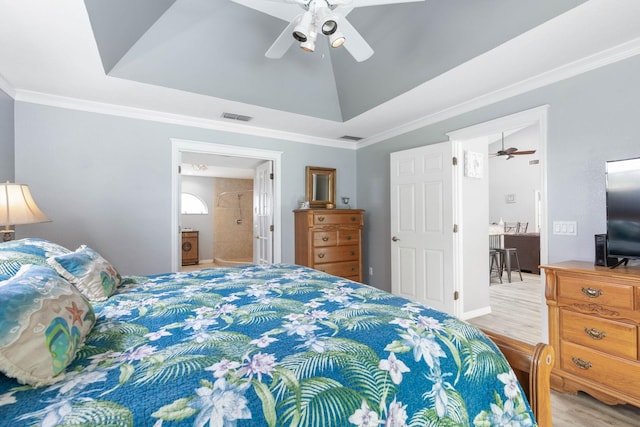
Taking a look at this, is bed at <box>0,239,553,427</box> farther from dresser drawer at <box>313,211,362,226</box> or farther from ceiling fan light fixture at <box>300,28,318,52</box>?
dresser drawer at <box>313,211,362,226</box>

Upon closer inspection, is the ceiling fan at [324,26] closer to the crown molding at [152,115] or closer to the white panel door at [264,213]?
the crown molding at [152,115]

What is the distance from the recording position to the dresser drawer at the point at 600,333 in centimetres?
180

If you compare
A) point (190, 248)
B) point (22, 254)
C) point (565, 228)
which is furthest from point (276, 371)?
point (190, 248)

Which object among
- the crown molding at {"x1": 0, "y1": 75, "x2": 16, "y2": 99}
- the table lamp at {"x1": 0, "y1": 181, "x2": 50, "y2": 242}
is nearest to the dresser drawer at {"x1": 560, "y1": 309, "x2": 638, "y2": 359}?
the table lamp at {"x1": 0, "y1": 181, "x2": 50, "y2": 242}

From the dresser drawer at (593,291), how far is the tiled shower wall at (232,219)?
7234mm

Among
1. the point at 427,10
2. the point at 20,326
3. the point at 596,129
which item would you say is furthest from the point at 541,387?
the point at 427,10

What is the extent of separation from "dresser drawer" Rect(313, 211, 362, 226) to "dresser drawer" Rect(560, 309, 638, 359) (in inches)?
99.3

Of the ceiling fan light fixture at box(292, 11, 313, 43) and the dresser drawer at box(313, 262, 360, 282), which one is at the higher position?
the ceiling fan light fixture at box(292, 11, 313, 43)

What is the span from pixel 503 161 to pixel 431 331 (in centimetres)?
847

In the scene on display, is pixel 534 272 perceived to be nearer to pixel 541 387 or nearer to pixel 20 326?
pixel 541 387

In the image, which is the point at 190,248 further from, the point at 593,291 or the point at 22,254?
the point at 593,291

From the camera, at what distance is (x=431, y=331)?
1.09 m

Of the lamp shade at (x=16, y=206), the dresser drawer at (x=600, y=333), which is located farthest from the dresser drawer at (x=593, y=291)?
the lamp shade at (x=16, y=206)

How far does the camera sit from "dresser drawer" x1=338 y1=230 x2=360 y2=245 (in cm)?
414
